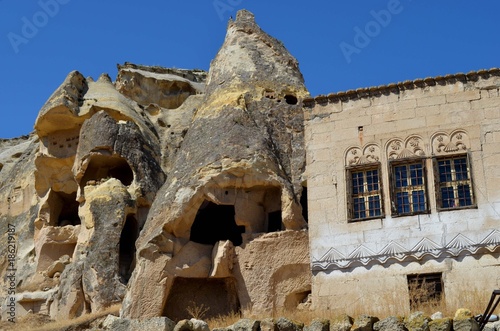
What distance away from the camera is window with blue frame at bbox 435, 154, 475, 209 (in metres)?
20.9

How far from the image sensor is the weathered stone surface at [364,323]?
727 inches

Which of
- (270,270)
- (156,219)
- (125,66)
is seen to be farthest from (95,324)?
(125,66)

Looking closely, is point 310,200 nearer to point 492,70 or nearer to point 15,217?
point 492,70

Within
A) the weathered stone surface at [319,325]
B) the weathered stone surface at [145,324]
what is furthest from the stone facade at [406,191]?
the weathered stone surface at [145,324]

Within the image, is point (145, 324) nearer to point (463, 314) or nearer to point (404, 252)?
point (404, 252)

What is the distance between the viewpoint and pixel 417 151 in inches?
858

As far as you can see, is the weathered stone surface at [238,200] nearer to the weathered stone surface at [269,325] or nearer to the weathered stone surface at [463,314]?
the weathered stone surface at [269,325]

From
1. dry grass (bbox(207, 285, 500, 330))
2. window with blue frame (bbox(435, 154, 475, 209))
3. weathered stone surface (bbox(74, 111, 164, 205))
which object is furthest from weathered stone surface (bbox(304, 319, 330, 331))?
weathered stone surface (bbox(74, 111, 164, 205))

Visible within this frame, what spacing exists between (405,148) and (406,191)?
1142 millimetres

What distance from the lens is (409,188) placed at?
21594 mm

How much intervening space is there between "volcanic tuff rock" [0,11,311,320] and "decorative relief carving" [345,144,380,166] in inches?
109

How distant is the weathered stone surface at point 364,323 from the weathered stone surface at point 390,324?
0.11 m

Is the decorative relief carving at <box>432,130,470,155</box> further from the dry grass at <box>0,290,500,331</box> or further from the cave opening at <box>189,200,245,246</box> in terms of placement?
the cave opening at <box>189,200,245,246</box>

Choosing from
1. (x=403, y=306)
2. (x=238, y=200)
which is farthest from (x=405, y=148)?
(x=238, y=200)
